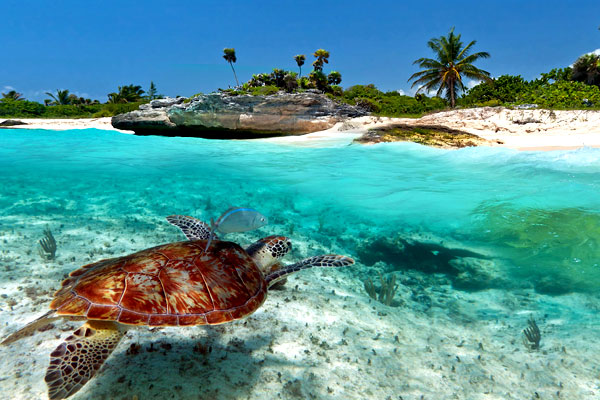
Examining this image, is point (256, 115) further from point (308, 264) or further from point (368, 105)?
point (308, 264)

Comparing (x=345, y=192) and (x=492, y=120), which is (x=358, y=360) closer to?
(x=345, y=192)

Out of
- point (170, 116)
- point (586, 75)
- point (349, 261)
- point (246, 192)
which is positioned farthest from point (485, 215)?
point (586, 75)

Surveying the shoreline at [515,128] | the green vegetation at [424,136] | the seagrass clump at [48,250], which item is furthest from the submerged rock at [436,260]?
the shoreline at [515,128]

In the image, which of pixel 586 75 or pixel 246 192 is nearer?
pixel 246 192

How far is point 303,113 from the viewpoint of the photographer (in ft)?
66.2

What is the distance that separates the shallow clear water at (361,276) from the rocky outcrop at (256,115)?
9.93 m

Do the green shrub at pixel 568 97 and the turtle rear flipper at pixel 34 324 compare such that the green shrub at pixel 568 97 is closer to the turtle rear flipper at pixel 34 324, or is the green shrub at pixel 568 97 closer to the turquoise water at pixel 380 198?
the turquoise water at pixel 380 198

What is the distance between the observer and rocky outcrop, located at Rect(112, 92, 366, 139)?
20.1 meters

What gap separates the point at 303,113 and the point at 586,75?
31.5 metres

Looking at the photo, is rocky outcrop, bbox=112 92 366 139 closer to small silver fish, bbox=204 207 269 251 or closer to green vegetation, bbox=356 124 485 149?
green vegetation, bbox=356 124 485 149

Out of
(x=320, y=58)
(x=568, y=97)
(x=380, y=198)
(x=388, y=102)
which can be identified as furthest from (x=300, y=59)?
(x=380, y=198)

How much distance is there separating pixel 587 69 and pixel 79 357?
43.8 meters

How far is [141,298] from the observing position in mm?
2174

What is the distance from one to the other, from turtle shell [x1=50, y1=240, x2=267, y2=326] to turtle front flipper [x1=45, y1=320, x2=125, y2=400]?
0.62 ft
